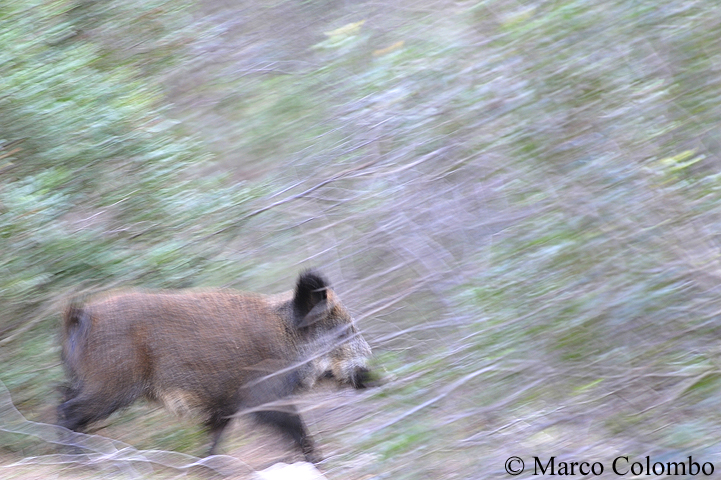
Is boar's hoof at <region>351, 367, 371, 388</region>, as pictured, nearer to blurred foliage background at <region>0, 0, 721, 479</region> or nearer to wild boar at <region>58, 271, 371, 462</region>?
wild boar at <region>58, 271, 371, 462</region>

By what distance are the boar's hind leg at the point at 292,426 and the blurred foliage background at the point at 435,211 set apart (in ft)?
0.55

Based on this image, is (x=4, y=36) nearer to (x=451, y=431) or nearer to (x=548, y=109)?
(x=548, y=109)

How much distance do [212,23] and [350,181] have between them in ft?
14.0

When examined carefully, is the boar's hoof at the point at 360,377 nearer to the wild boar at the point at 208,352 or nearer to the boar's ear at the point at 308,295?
the wild boar at the point at 208,352

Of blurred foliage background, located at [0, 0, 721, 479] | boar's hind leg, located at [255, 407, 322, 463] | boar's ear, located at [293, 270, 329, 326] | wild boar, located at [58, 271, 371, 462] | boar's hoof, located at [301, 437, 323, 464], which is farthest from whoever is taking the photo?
boar's ear, located at [293, 270, 329, 326]

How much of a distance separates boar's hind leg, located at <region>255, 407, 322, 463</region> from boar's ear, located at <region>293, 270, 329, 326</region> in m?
0.66

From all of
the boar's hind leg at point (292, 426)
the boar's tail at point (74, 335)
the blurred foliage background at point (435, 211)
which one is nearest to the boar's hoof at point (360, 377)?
the blurred foliage background at point (435, 211)

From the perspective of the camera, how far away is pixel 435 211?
488 cm

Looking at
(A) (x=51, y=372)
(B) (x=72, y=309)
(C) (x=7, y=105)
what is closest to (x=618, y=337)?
(B) (x=72, y=309)

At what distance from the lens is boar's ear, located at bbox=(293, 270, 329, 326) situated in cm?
543

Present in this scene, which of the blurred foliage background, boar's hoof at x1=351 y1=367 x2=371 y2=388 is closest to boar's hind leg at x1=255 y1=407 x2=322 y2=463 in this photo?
the blurred foliage background

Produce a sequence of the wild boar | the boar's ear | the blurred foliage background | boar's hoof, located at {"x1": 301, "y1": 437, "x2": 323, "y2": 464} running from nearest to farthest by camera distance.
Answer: the blurred foliage background → the wild boar → boar's hoof, located at {"x1": 301, "y1": 437, "x2": 323, "y2": 464} → the boar's ear

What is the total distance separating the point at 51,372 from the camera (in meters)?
5.64

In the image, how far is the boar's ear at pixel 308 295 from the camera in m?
5.43
